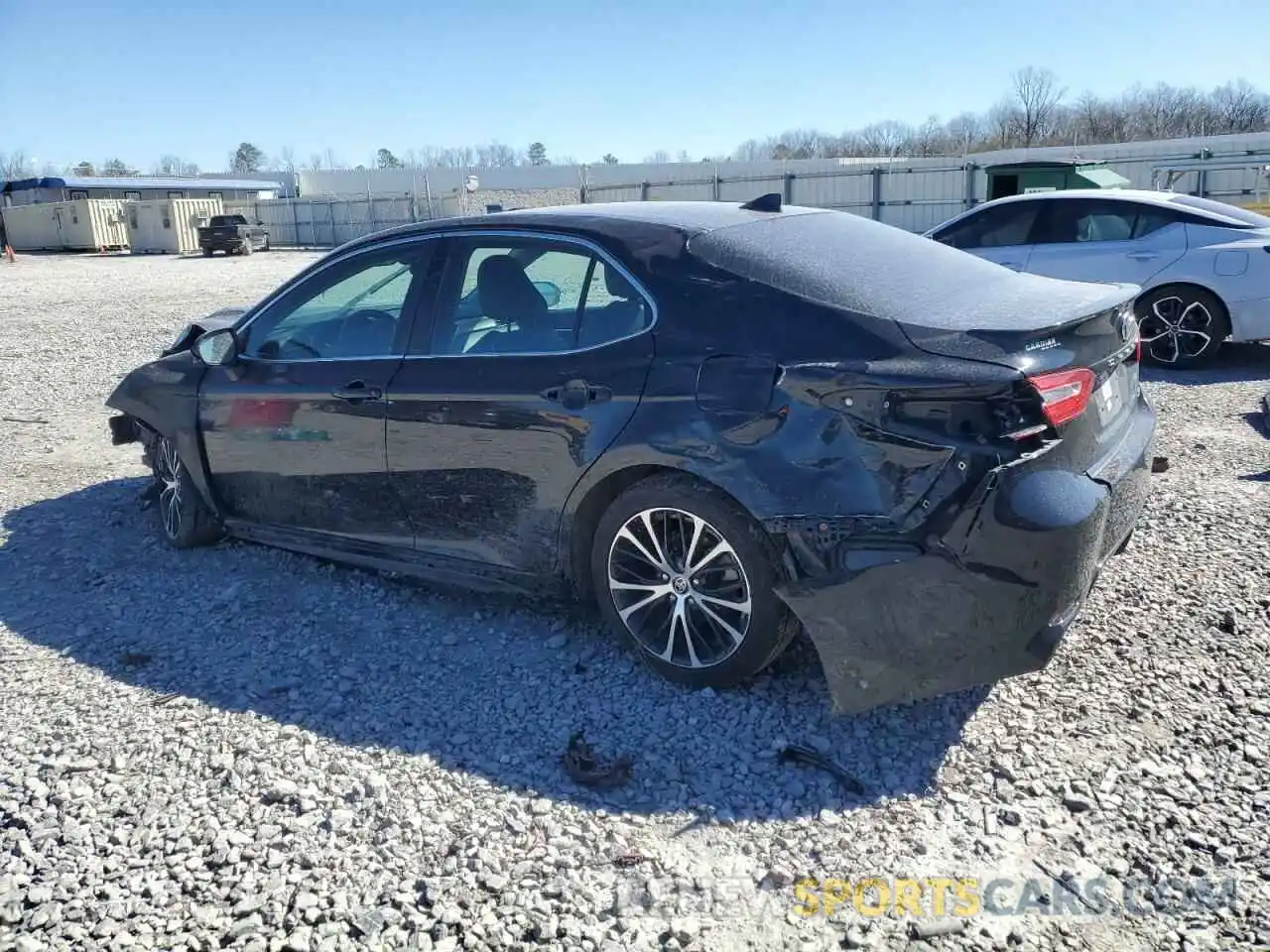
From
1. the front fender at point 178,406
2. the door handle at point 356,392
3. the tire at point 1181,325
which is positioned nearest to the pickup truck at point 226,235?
the tire at point 1181,325

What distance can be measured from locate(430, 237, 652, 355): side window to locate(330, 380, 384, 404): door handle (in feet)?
1.06

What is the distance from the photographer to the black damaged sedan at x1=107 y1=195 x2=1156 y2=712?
3.22 metres

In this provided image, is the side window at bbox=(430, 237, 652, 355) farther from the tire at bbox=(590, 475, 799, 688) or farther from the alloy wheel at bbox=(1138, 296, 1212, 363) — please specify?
the alloy wheel at bbox=(1138, 296, 1212, 363)

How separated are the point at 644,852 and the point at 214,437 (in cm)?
328

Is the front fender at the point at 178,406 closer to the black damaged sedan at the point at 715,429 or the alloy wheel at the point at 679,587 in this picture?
the black damaged sedan at the point at 715,429

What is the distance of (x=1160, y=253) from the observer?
905cm

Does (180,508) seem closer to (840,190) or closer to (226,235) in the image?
(840,190)

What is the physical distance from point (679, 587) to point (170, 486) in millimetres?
3211

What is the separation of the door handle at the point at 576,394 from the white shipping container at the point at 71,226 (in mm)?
51313

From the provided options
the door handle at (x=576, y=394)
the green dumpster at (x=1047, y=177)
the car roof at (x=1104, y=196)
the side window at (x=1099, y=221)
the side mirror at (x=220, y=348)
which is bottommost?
the door handle at (x=576, y=394)

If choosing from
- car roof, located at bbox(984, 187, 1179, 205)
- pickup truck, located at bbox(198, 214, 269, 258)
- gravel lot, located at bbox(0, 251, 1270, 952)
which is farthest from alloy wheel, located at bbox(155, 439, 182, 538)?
pickup truck, located at bbox(198, 214, 269, 258)

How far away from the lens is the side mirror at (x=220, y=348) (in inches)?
200

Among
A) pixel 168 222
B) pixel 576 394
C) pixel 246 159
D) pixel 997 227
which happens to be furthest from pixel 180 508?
pixel 246 159

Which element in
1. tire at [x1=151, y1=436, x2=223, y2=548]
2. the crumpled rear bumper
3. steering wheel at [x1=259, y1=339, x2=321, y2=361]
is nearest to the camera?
the crumpled rear bumper
